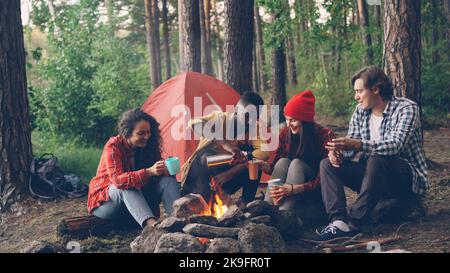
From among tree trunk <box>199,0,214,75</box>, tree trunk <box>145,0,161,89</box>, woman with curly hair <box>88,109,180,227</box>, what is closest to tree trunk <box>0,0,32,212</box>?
woman with curly hair <box>88,109,180,227</box>

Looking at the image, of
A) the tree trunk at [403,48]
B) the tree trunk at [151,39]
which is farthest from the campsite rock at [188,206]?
the tree trunk at [151,39]

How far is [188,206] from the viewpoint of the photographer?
465 centimetres

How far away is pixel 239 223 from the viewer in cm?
442

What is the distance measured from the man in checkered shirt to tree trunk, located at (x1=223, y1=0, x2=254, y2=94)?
11.9ft

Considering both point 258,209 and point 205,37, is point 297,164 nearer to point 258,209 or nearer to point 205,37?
point 258,209

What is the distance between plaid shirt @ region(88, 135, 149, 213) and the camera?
466cm

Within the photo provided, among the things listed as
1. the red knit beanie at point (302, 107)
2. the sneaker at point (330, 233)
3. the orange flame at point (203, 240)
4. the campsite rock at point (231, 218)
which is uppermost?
the red knit beanie at point (302, 107)

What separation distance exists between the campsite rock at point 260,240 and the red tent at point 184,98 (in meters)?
3.22

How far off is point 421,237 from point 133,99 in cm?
776

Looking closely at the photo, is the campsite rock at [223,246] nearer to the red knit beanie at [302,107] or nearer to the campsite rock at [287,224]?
the campsite rock at [287,224]

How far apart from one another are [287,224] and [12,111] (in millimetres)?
3493

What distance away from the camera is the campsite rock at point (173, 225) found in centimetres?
430

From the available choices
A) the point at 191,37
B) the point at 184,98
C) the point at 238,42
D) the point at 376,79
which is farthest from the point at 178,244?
the point at 191,37
